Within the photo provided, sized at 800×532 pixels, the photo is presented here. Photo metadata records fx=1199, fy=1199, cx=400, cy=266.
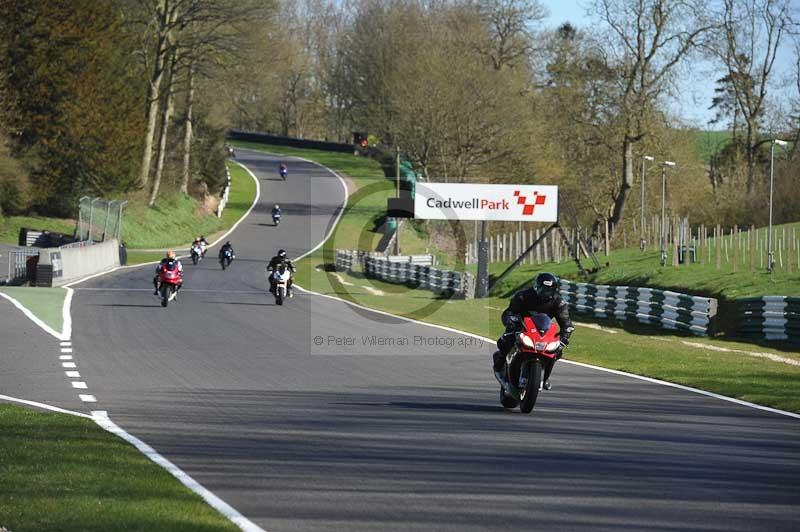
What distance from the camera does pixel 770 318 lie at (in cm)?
2836

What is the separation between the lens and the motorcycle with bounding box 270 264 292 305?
1323 inches

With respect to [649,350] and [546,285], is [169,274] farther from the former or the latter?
[546,285]

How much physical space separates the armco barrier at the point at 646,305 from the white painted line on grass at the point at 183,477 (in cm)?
2021

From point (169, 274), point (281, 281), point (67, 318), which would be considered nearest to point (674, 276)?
point (281, 281)

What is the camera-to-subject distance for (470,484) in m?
8.57

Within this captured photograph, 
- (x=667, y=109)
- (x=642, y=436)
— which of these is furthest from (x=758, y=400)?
(x=667, y=109)

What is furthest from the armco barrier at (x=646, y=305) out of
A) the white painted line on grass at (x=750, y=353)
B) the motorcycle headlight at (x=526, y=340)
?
the motorcycle headlight at (x=526, y=340)

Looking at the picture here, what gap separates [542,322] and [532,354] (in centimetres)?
37

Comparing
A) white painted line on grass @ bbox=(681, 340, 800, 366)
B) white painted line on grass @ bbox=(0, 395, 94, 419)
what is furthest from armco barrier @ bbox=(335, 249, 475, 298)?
white painted line on grass @ bbox=(0, 395, 94, 419)

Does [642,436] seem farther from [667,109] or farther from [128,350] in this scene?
[667,109]

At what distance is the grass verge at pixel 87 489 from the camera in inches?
278

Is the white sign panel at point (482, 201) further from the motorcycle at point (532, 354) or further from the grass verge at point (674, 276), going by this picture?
the motorcycle at point (532, 354)

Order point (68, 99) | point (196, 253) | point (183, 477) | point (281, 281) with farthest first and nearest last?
point (68, 99) → point (196, 253) → point (281, 281) → point (183, 477)

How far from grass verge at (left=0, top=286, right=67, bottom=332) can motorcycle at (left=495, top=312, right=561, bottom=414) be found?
1414cm
